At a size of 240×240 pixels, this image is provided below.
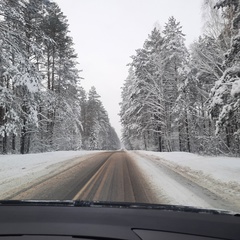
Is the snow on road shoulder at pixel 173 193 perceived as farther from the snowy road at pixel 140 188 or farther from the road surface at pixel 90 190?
the road surface at pixel 90 190

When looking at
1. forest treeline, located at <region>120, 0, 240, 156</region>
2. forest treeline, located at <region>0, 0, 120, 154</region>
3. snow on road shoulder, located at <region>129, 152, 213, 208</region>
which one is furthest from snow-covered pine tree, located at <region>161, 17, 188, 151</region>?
snow on road shoulder, located at <region>129, 152, 213, 208</region>

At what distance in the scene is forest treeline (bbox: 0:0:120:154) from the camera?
14.4 meters

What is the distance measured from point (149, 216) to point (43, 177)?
8500 millimetres

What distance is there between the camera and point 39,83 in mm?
16203

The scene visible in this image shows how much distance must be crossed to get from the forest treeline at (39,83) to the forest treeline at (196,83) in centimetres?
843

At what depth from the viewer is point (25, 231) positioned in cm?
212

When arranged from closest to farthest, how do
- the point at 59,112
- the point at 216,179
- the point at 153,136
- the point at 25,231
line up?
the point at 25,231
the point at 216,179
the point at 59,112
the point at 153,136

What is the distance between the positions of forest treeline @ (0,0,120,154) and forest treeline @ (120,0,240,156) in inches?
332

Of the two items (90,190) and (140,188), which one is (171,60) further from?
(90,190)

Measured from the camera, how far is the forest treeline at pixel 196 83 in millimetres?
11039

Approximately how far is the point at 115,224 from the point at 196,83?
2253 cm

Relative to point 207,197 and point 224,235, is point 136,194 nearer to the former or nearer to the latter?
point 207,197

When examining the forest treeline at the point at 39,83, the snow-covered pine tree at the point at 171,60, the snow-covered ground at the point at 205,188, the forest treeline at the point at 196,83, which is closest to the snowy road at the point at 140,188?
the snow-covered ground at the point at 205,188

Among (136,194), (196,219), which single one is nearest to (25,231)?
(196,219)
